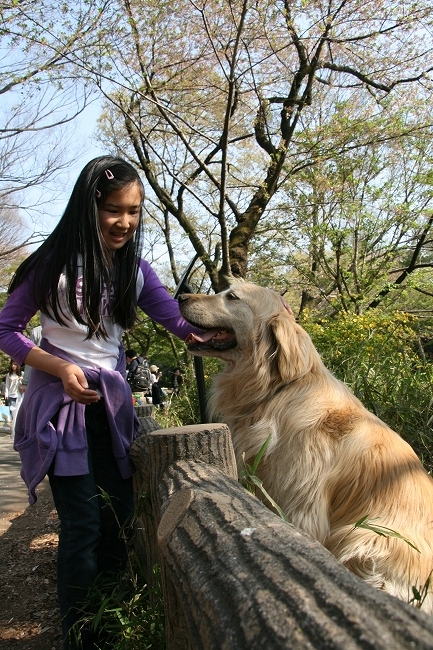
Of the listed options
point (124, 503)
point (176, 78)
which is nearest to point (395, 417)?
point (124, 503)

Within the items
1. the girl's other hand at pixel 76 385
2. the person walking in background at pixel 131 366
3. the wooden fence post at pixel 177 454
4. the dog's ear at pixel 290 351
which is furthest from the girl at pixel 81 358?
the person walking in background at pixel 131 366

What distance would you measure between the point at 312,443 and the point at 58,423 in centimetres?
131

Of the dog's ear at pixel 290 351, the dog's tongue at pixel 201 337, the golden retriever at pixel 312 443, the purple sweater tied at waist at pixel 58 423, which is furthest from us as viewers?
the dog's tongue at pixel 201 337

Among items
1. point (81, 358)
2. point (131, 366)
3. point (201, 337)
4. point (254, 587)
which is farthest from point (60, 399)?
point (131, 366)

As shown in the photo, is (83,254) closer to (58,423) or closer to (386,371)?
(58,423)

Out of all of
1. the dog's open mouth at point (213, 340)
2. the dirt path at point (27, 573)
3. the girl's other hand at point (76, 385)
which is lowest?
the dirt path at point (27, 573)

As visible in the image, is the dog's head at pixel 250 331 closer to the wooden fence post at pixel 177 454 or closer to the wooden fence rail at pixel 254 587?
the wooden fence post at pixel 177 454

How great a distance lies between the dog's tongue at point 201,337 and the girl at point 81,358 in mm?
571

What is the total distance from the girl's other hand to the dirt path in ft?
5.67

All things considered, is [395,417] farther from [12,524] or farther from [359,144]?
[359,144]

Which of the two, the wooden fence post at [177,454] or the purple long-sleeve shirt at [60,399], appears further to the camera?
the purple long-sleeve shirt at [60,399]

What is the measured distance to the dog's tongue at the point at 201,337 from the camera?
3.13m

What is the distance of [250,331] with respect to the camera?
324 cm

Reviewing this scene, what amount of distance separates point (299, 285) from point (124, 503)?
12891mm
